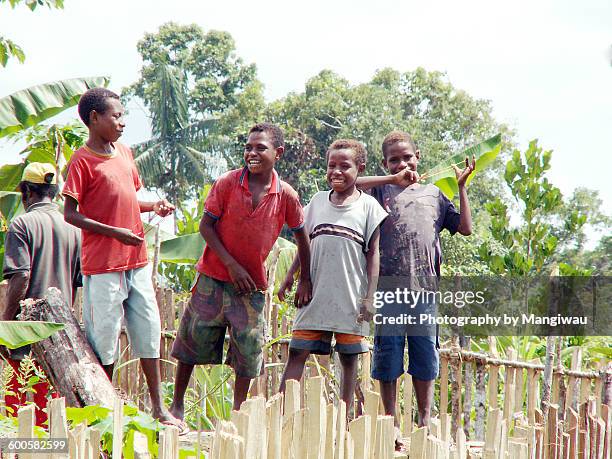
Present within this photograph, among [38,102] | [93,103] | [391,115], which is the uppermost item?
[391,115]

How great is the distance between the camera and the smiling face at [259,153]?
373cm

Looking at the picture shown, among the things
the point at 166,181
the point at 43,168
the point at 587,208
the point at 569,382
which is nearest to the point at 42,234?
the point at 43,168

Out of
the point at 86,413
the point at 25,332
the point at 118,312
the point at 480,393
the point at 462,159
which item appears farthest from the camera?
the point at 462,159

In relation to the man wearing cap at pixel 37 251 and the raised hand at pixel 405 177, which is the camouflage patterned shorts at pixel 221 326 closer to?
the man wearing cap at pixel 37 251

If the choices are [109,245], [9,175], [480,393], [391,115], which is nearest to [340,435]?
[109,245]

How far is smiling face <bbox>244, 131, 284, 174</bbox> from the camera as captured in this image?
3.73 m

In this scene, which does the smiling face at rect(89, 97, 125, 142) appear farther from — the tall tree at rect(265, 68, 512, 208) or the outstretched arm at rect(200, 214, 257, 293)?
the tall tree at rect(265, 68, 512, 208)

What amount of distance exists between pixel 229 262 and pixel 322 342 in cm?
65

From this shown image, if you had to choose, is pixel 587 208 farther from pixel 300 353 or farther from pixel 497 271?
pixel 300 353

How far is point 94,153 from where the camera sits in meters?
3.76

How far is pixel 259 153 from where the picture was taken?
3732mm

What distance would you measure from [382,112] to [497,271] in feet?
46.7

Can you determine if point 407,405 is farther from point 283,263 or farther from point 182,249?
point 283,263

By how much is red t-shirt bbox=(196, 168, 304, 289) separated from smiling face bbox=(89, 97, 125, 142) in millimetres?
545
